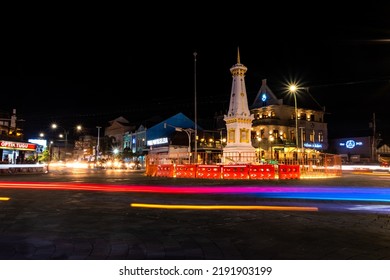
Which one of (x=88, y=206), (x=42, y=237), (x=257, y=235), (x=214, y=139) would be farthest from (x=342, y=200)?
(x=214, y=139)

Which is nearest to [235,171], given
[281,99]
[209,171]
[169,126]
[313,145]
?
[209,171]

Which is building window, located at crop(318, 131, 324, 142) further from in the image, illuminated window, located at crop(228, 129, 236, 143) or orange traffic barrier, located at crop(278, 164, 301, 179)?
orange traffic barrier, located at crop(278, 164, 301, 179)

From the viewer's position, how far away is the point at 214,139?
67.2m

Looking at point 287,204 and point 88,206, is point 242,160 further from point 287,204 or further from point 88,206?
point 88,206

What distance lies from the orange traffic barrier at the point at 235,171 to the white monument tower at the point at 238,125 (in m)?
6.64

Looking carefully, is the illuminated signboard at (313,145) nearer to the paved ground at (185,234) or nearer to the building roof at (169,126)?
the building roof at (169,126)

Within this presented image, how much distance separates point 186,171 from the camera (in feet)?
85.0

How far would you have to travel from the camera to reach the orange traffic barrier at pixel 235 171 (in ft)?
76.3

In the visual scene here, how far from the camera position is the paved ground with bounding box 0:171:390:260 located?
509 centimetres

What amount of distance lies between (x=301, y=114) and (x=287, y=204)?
191 ft

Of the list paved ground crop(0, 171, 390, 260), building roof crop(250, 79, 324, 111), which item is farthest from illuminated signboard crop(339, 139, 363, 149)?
paved ground crop(0, 171, 390, 260)

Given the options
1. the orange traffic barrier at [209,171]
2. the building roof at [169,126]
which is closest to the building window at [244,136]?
the orange traffic barrier at [209,171]

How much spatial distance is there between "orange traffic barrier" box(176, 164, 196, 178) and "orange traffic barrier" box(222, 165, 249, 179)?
276 cm

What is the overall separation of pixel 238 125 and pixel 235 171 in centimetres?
906
